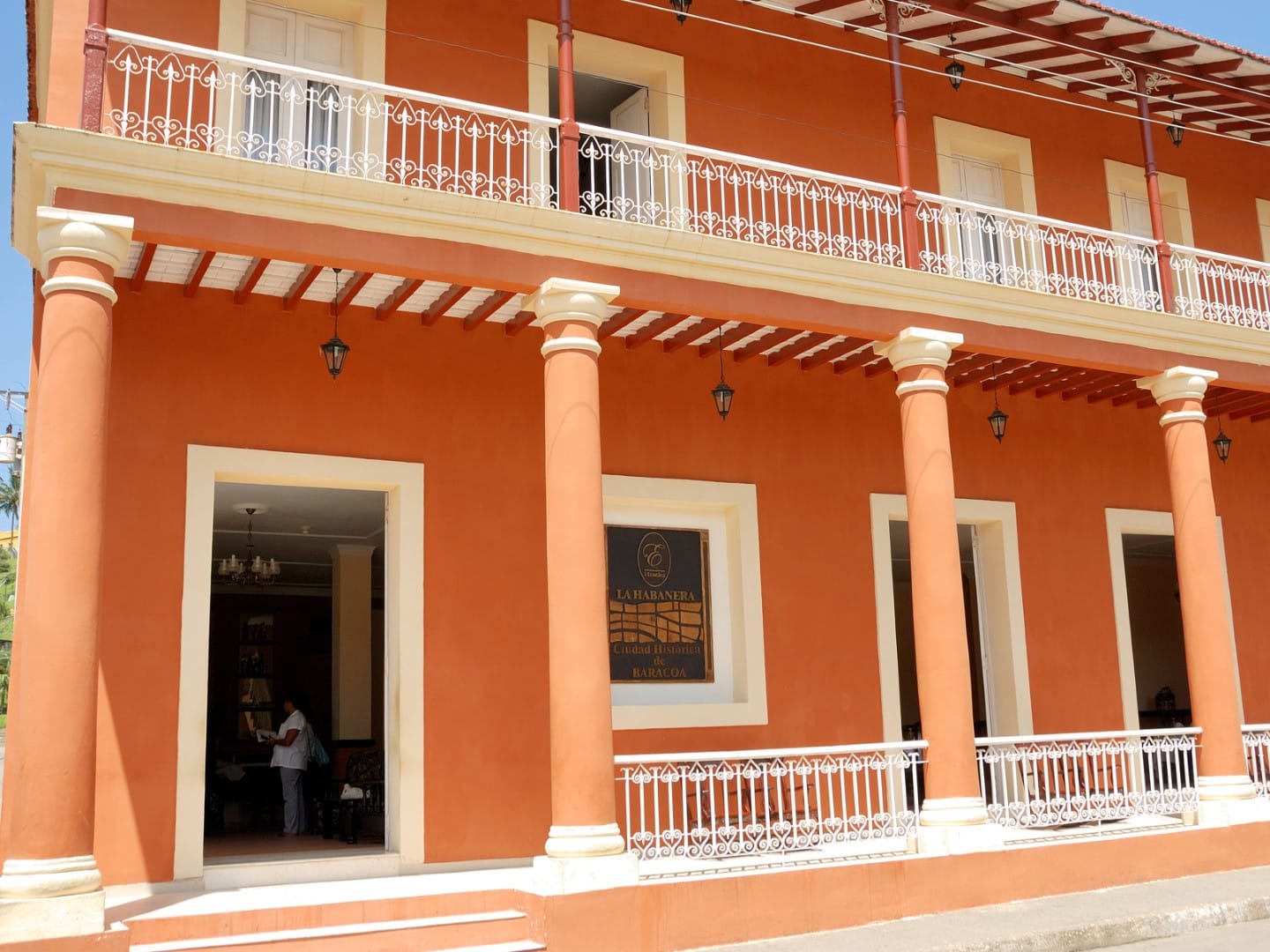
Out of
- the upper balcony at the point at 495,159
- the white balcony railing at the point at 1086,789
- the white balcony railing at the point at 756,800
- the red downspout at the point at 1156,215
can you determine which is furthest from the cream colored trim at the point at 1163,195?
the white balcony railing at the point at 756,800

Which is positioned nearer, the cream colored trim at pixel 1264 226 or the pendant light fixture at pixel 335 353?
the pendant light fixture at pixel 335 353

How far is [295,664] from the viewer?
59.7 feet

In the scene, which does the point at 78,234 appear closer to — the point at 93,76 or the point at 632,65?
the point at 93,76

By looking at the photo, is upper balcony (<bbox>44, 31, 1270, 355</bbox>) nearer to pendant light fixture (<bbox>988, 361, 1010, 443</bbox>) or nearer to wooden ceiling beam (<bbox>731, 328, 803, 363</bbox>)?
wooden ceiling beam (<bbox>731, 328, 803, 363</bbox>)

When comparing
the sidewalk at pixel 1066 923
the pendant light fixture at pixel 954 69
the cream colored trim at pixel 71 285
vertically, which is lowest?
the sidewalk at pixel 1066 923

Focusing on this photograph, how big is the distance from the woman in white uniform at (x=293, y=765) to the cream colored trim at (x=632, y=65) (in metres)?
6.41

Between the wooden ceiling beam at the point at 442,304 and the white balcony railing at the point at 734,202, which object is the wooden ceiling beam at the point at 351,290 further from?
the white balcony railing at the point at 734,202

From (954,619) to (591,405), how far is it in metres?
3.48

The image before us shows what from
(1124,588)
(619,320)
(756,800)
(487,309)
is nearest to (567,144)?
(487,309)

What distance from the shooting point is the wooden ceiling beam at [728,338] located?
1121 cm

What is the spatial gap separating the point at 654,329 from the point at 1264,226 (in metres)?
9.09

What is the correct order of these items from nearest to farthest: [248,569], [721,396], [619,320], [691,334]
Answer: [619,320] → [691,334] → [721,396] → [248,569]

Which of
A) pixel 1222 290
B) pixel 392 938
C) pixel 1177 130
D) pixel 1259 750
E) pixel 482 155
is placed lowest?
pixel 392 938

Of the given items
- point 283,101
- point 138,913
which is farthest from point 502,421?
point 138,913
